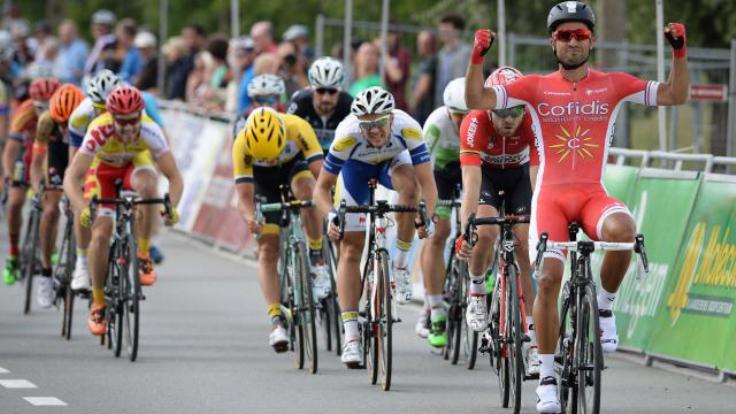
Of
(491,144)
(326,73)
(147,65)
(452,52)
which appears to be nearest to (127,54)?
(147,65)

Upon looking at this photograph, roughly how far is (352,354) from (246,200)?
148 cm

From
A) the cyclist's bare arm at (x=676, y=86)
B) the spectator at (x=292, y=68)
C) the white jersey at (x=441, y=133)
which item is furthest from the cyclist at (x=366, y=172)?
the spectator at (x=292, y=68)

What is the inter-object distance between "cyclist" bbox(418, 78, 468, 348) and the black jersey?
1303 millimetres

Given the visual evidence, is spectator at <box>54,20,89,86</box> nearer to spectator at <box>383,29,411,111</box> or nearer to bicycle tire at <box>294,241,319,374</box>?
spectator at <box>383,29,411,111</box>

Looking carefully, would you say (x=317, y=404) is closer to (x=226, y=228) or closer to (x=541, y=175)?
(x=541, y=175)

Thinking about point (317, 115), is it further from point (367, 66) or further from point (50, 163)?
point (367, 66)

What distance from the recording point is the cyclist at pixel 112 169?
14656mm

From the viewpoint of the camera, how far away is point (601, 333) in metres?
10.5

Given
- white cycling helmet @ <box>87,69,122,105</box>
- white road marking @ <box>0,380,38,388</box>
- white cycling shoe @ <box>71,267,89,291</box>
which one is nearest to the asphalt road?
white road marking @ <box>0,380,38,388</box>

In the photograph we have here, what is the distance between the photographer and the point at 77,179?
14875 millimetres

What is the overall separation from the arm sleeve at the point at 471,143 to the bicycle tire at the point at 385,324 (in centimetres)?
91

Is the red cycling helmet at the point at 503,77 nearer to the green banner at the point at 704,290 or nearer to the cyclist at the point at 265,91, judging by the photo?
the green banner at the point at 704,290

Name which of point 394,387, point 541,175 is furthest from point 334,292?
point 541,175

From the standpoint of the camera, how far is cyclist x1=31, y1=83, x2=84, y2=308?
16703 mm
